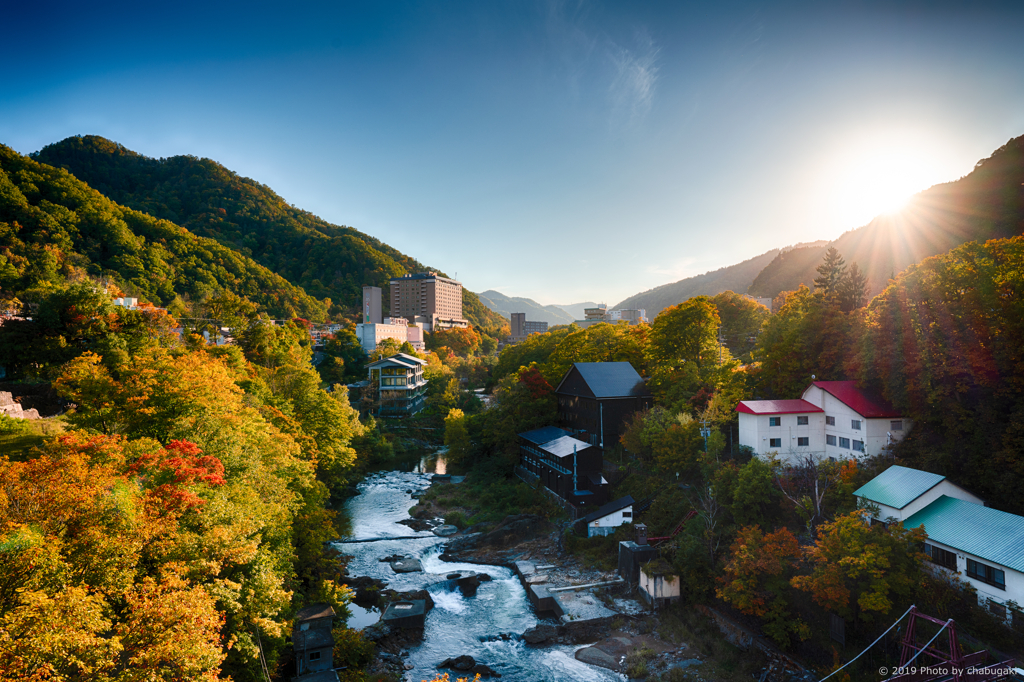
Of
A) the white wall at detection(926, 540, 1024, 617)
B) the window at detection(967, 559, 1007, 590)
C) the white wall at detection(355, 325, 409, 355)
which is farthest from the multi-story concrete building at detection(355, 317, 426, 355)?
the window at detection(967, 559, 1007, 590)

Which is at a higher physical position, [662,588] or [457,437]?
[457,437]

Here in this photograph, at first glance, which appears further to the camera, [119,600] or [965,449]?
[965,449]

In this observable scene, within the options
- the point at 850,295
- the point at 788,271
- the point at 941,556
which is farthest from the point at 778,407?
the point at 788,271

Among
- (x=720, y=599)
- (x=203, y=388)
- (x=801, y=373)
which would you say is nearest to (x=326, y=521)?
(x=203, y=388)

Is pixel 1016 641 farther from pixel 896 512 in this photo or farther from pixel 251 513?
pixel 251 513

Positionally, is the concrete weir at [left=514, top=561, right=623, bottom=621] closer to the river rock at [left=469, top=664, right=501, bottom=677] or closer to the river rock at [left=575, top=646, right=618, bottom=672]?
the river rock at [left=575, top=646, right=618, bottom=672]

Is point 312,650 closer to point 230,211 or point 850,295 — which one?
point 850,295
